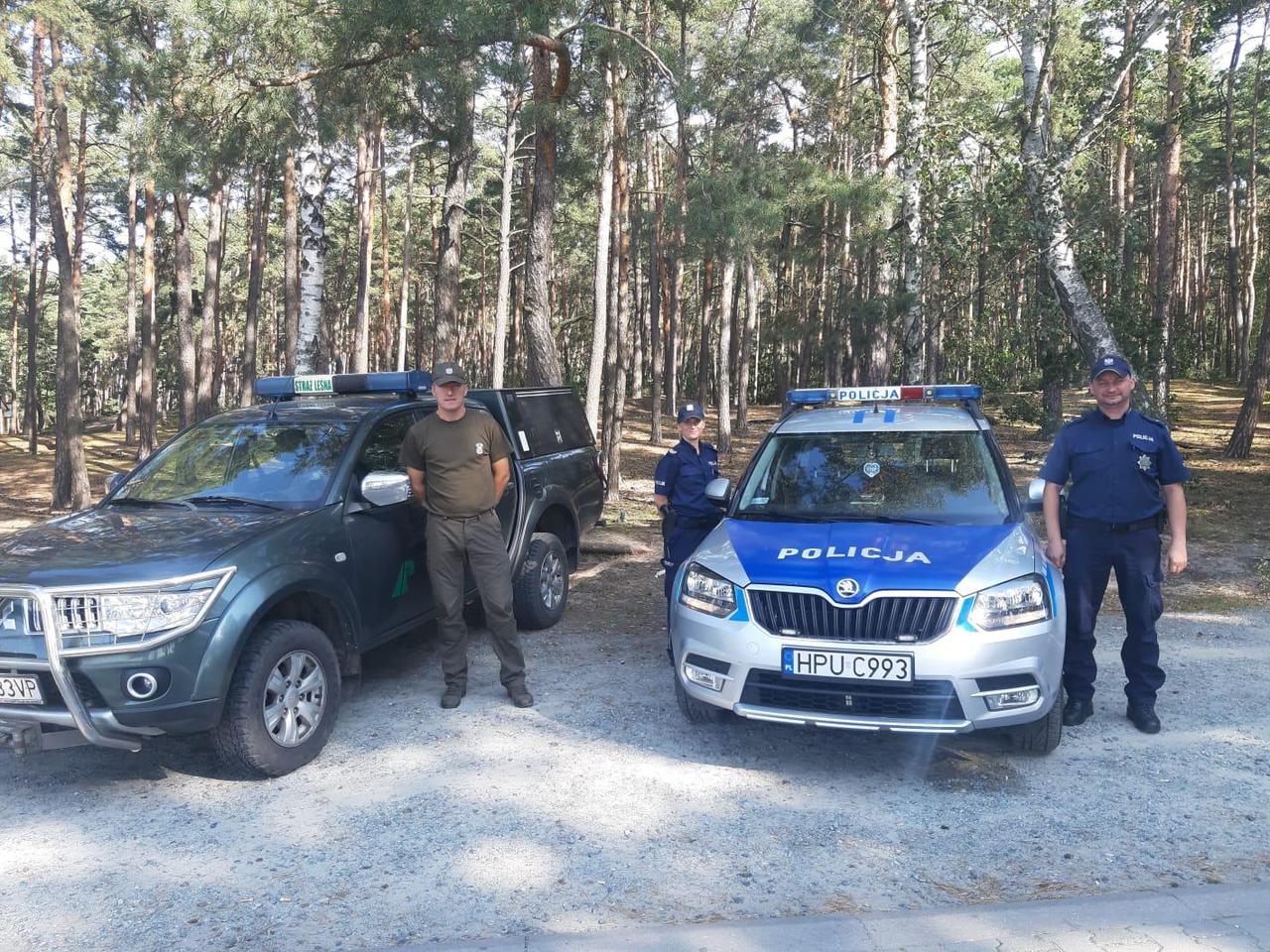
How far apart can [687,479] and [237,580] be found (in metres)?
3.20

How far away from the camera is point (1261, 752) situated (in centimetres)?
493

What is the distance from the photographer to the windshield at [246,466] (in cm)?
549

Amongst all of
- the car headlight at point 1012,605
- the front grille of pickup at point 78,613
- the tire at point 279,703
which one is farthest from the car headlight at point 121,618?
the car headlight at point 1012,605

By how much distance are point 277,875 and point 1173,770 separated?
4247mm

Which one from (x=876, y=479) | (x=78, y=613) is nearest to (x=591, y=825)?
(x=78, y=613)

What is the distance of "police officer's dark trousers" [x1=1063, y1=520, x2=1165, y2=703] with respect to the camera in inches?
200

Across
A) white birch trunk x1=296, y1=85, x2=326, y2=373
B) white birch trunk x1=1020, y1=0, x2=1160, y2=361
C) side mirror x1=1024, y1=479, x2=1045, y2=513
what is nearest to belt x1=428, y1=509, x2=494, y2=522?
side mirror x1=1024, y1=479, x2=1045, y2=513

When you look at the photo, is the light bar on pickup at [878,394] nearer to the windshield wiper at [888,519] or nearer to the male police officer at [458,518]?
the windshield wiper at [888,519]

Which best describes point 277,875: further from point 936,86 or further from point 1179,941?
point 936,86

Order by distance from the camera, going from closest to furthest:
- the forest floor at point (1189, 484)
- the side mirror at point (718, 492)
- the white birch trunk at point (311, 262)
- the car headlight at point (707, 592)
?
the car headlight at point (707, 592) → the side mirror at point (718, 492) → the forest floor at point (1189, 484) → the white birch trunk at point (311, 262)

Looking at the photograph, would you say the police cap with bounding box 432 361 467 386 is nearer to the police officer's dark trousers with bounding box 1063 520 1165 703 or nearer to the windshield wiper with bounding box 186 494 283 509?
the windshield wiper with bounding box 186 494 283 509

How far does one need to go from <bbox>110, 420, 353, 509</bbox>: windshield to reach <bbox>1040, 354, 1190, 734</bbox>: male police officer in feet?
13.8

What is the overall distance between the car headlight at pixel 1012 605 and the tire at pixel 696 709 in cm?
141

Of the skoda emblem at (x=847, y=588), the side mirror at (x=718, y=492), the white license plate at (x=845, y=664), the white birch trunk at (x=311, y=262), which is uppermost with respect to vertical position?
the white birch trunk at (x=311, y=262)
